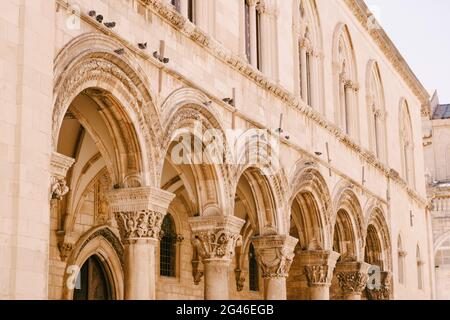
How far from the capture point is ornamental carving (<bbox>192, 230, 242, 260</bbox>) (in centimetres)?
1658

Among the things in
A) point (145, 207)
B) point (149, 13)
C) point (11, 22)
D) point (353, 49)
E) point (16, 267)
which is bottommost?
point (16, 267)

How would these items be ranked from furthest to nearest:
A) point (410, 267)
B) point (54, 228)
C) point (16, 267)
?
point (410, 267), point (54, 228), point (16, 267)

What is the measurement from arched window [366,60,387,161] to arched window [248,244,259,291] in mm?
4473

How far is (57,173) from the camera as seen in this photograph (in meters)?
11.8

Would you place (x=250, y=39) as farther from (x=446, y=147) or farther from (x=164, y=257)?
(x=446, y=147)

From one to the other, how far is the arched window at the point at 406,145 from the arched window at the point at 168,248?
1150 centimetres

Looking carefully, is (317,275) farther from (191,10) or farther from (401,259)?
(401,259)

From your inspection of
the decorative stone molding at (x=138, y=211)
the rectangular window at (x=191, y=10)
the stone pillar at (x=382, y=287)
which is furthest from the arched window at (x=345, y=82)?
the decorative stone molding at (x=138, y=211)

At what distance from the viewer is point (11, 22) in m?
11.1

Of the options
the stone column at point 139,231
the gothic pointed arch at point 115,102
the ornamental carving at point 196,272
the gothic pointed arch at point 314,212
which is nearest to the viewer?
the gothic pointed arch at point 115,102

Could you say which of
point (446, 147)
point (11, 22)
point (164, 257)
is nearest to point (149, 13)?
point (11, 22)

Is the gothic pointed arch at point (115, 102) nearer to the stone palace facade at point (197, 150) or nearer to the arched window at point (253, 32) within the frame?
the stone palace facade at point (197, 150)

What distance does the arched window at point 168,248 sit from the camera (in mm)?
22295

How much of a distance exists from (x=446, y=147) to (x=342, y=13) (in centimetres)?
2119
